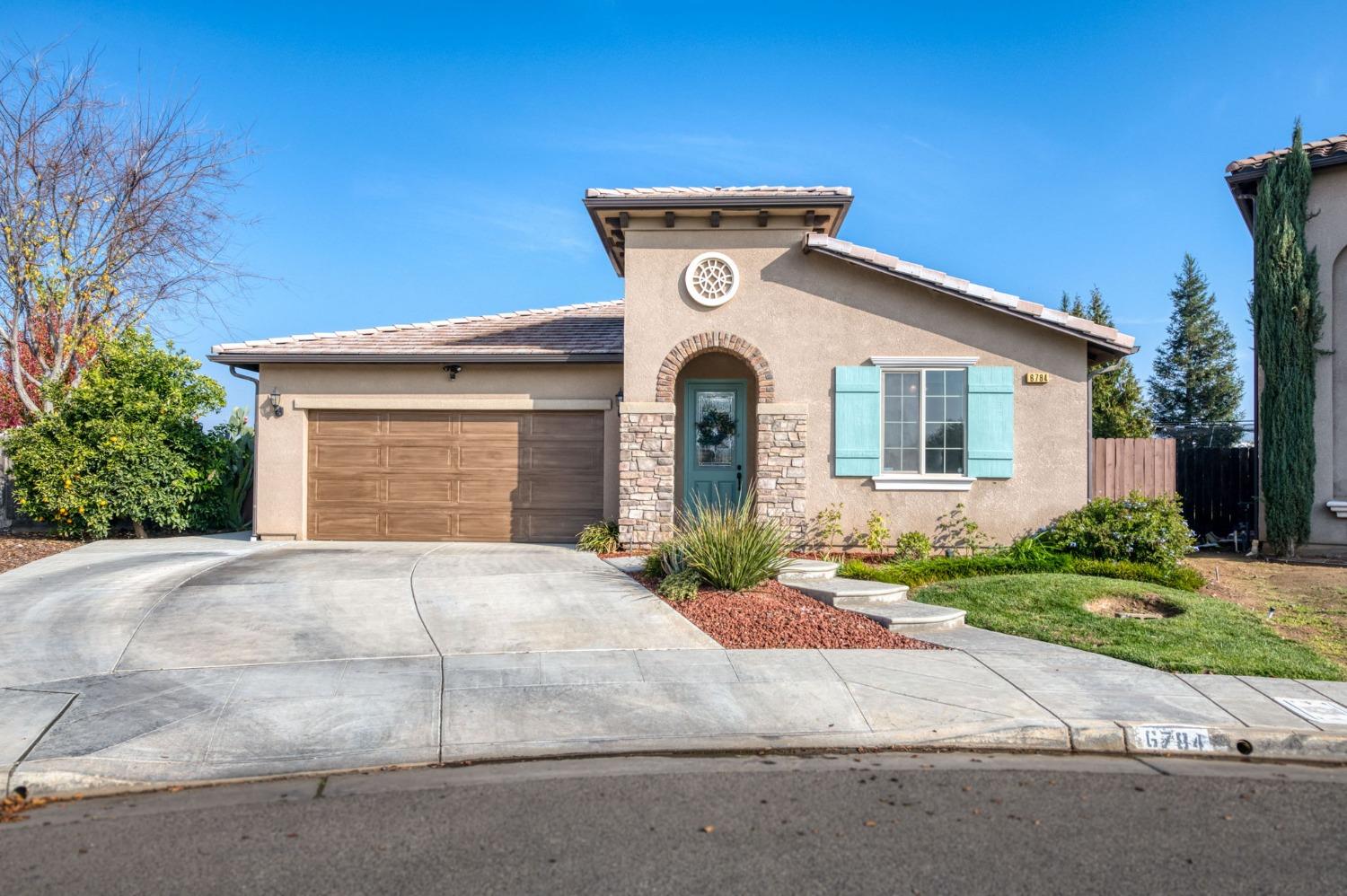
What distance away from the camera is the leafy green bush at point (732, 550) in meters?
9.41

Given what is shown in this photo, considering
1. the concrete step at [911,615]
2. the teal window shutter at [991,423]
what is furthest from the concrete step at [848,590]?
the teal window shutter at [991,423]

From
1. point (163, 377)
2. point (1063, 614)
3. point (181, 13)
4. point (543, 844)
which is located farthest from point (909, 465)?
point (181, 13)

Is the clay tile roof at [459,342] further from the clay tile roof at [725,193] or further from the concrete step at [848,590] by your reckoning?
the concrete step at [848,590]

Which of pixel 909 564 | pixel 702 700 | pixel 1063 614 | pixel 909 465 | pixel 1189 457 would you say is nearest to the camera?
pixel 702 700

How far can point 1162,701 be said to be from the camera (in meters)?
6.30

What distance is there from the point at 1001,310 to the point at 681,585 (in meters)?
6.06

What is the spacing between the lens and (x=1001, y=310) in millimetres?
12172

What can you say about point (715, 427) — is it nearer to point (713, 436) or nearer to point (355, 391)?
point (713, 436)

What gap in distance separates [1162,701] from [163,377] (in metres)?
14.3

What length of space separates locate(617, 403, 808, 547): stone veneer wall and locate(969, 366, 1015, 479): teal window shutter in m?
2.24

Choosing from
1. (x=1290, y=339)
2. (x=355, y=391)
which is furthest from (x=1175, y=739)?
(x=355, y=391)

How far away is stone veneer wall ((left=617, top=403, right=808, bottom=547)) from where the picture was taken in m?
12.5

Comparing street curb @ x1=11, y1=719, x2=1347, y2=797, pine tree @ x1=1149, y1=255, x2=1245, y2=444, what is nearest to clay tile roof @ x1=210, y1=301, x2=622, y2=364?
street curb @ x1=11, y1=719, x2=1347, y2=797

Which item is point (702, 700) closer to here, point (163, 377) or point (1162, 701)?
point (1162, 701)
